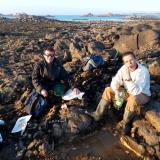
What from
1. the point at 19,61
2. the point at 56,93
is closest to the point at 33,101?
the point at 56,93

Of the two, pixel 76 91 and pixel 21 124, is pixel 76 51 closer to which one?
pixel 76 91

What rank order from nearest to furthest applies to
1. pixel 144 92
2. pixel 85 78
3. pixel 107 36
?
pixel 144 92 < pixel 85 78 < pixel 107 36

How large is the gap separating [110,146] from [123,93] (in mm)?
1273

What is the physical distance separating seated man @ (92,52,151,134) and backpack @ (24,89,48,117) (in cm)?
152

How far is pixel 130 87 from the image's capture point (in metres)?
8.59

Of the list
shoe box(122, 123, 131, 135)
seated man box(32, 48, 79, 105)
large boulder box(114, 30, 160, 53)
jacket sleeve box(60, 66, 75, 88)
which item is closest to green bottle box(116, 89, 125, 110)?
shoe box(122, 123, 131, 135)

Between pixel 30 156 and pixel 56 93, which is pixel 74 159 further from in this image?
pixel 56 93

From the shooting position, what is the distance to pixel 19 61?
17297 millimetres

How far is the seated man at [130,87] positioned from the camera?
28.2 ft

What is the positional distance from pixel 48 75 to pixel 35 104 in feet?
2.82

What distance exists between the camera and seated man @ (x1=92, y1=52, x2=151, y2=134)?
8.61 meters

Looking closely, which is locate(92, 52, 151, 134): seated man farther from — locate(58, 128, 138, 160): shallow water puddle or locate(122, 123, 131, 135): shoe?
locate(58, 128, 138, 160): shallow water puddle

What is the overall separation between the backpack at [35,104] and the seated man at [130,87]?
1520 millimetres

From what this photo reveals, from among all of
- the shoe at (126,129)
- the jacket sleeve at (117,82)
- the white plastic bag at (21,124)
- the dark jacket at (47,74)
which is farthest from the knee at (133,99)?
the white plastic bag at (21,124)
